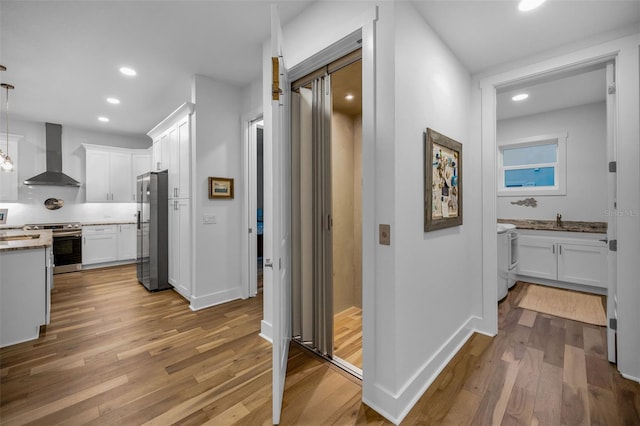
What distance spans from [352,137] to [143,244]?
11.4ft

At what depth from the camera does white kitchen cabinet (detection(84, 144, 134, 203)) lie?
17.7ft

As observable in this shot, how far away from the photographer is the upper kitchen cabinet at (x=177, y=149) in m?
3.38

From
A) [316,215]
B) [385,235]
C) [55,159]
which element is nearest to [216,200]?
[316,215]

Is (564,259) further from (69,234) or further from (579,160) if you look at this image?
(69,234)

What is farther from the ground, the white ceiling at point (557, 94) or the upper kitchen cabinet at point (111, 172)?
the white ceiling at point (557, 94)

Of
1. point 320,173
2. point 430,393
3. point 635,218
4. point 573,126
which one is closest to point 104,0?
point 320,173

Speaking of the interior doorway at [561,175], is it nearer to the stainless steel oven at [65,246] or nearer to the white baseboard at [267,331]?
the white baseboard at [267,331]

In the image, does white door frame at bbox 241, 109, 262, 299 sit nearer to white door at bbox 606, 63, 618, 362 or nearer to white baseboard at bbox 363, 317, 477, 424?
white baseboard at bbox 363, 317, 477, 424

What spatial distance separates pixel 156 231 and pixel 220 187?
1.26m

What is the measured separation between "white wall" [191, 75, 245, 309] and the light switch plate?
2.40 metres

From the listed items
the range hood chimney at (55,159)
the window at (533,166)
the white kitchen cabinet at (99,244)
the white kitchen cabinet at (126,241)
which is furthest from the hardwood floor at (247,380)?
the range hood chimney at (55,159)

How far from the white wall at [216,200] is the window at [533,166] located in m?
4.34

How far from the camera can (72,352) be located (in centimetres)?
233

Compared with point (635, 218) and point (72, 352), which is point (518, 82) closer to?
point (635, 218)
